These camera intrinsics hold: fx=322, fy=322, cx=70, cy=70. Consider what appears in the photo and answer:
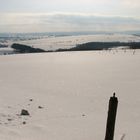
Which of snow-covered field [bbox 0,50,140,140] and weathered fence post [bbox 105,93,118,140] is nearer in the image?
weathered fence post [bbox 105,93,118,140]

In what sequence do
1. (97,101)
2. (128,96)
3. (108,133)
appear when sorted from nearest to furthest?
(108,133) < (97,101) < (128,96)

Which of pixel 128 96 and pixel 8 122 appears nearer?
pixel 8 122

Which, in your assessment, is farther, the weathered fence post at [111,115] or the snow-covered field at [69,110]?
the snow-covered field at [69,110]

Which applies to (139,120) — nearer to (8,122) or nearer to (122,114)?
(122,114)

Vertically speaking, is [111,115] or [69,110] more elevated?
[111,115]

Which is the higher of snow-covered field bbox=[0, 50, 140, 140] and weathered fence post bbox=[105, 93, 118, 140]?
weathered fence post bbox=[105, 93, 118, 140]

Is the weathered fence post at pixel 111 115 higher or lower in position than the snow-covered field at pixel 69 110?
higher

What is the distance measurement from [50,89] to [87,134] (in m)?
9.31

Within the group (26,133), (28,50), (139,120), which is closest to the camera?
(26,133)

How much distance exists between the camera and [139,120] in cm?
1125

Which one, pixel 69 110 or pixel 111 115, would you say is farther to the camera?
pixel 69 110

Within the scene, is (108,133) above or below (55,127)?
above

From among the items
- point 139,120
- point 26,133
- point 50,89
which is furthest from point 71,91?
point 26,133

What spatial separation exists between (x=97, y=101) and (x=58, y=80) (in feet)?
25.4
